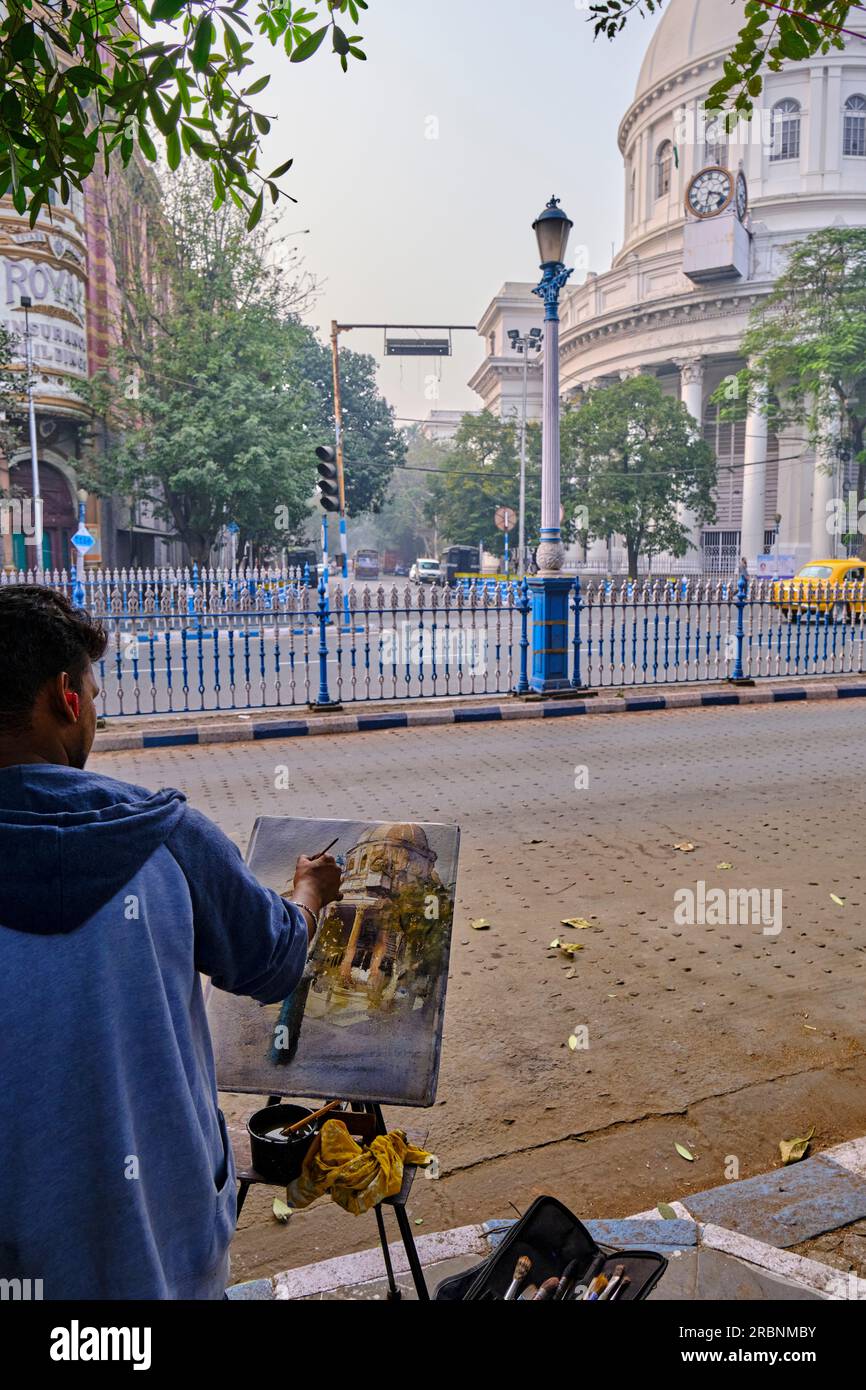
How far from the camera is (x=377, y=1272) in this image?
8.54 feet

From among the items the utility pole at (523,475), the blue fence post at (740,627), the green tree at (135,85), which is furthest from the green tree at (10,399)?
the green tree at (135,85)

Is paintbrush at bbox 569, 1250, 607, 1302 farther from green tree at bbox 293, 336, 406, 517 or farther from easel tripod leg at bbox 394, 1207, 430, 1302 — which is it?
green tree at bbox 293, 336, 406, 517

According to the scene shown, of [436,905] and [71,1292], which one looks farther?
[436,905]

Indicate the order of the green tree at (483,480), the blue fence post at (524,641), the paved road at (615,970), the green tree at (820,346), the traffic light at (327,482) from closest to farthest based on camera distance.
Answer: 1. the paved road at (615,970)
2. the blue fence post at (524,641)
3. the traffic light at (327,482)
4. the green tree at (820,346)
5. the green tree at (483,480)

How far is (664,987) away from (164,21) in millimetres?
3924

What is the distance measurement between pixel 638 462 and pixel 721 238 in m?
12.9

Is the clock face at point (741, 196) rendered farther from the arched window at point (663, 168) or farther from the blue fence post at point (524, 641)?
the blue fence post at point (524, 641)

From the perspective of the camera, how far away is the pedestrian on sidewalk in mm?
1447

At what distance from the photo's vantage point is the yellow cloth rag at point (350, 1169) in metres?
2.21

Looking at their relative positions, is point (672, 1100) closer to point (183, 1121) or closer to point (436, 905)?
point (436, 905)

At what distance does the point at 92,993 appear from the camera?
57.3 inches

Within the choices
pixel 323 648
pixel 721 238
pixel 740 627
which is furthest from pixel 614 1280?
pixel 721 238

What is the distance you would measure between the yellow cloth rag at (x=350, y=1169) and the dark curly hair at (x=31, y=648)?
1.25m

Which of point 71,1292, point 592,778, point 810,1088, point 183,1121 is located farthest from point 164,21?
point 592,778
